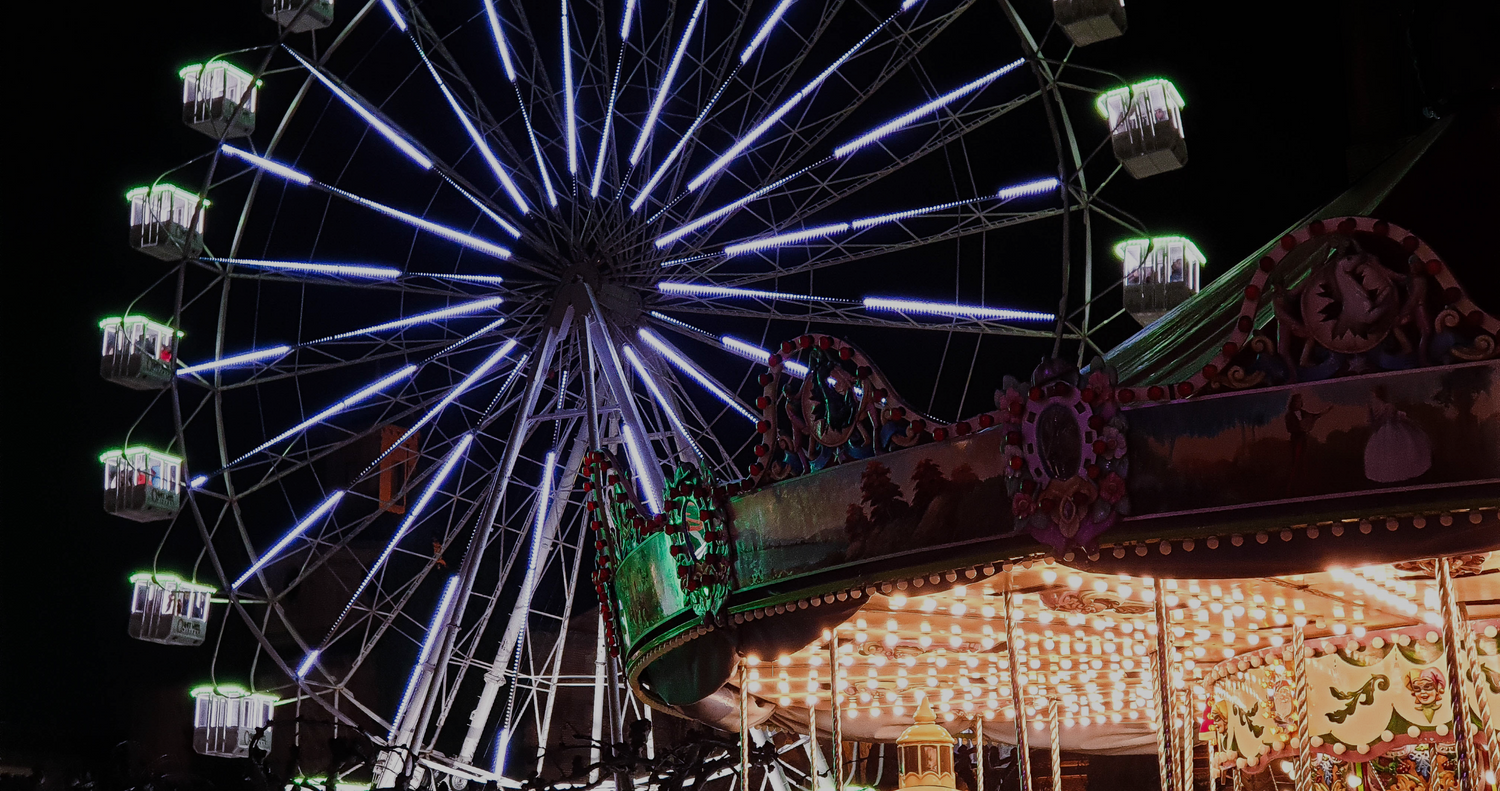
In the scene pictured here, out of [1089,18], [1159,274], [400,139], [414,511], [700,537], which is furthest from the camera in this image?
[414,511]

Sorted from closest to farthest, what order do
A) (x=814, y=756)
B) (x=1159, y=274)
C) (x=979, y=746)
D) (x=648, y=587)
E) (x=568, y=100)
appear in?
(x=648, y=587) < (x=979, y=746) < (x=814, y=756) < (x=1159, y=274) < (x=568, y=100)

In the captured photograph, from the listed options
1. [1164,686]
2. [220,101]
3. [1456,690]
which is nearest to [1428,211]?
[1456,690]

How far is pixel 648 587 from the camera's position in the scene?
7.71 metres

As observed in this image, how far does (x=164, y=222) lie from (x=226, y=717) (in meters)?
5.01

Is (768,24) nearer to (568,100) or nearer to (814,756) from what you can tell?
(568,100)

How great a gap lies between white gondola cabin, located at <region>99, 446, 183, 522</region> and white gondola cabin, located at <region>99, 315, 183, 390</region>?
2.29ft

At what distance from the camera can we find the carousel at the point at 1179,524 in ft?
16.4

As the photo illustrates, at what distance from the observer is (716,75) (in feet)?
46.4

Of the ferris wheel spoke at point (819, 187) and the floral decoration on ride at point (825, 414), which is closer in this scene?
the floral decoration on ride at point (825, 414)

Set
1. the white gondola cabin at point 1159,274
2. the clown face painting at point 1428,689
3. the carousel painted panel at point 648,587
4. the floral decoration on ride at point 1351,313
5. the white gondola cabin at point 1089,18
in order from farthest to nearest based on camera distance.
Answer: the white gondola cabin at point 1159,274
the white gondola cabin at point 1089,18
the clown face painting at point 1428,689
the carousel painted panel at point 648,587
the floral decoration on ride at point 1351,313

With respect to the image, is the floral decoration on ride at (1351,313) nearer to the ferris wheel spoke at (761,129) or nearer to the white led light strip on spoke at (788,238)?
the white led light strip on spoke at (788,238)

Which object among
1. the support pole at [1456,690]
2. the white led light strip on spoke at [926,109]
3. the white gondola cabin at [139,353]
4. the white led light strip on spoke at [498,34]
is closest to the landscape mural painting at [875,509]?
the support pole at [1456,690]

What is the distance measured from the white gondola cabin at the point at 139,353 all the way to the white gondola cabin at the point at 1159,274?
29.6 feet

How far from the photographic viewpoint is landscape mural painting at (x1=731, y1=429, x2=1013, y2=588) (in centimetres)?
580
